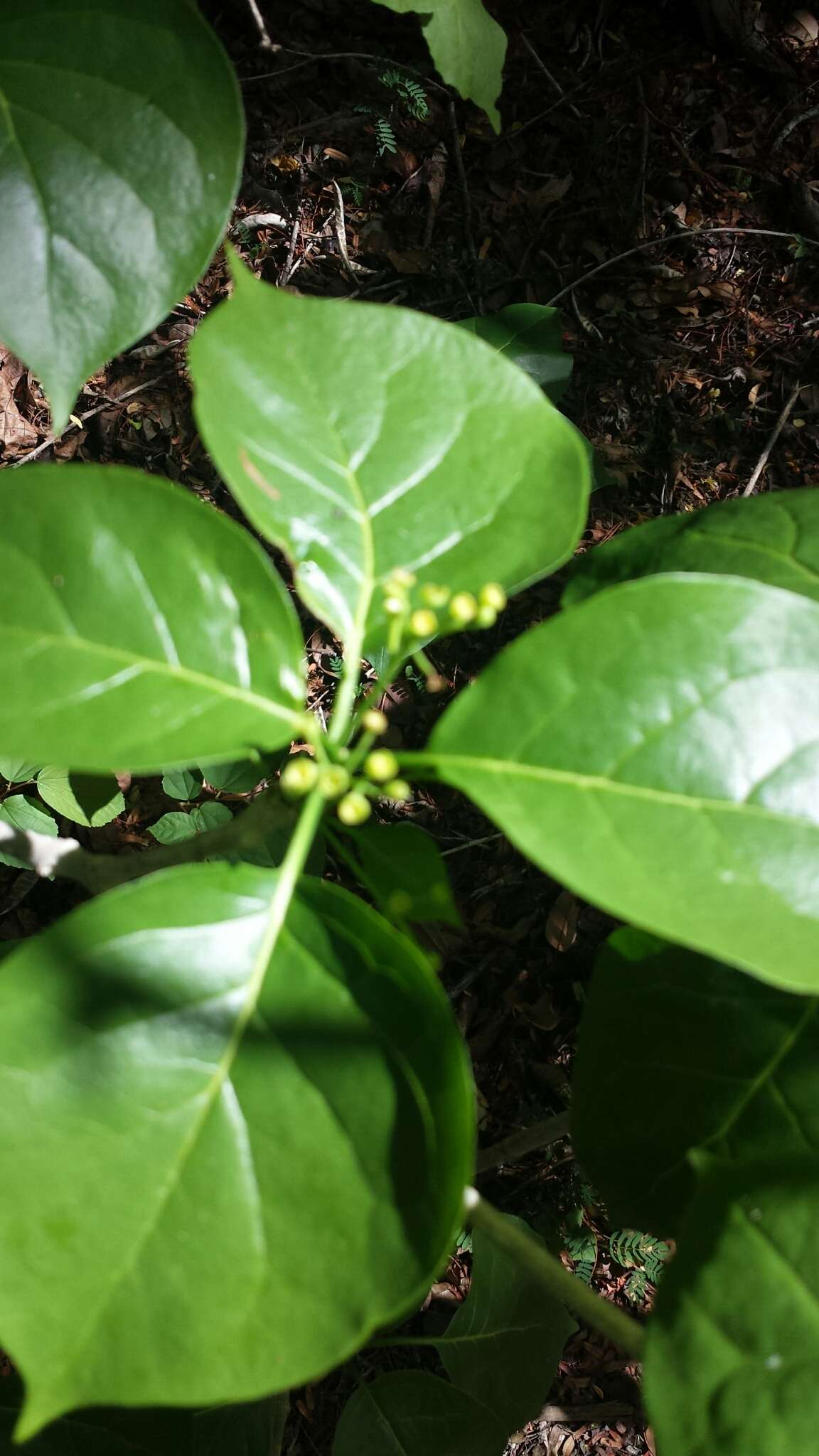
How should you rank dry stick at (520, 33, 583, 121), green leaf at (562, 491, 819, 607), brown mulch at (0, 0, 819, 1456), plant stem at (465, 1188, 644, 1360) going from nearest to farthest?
plant stem at (465, 1188, 644, 1360) → green leaf at (562, 491, 819, 607) → brown mulch at (0, 0, 819, 1456) → dry stick at (520, 33, 583, 121)

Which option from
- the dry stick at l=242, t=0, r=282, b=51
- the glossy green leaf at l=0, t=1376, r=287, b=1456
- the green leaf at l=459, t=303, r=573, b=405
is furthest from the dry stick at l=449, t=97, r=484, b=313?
the glossy green leaf at l=0, t=1376, r=287, b=1456

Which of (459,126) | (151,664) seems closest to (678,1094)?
(151,664)

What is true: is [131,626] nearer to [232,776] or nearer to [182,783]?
[232,776]

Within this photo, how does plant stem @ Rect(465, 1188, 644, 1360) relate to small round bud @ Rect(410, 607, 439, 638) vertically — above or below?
below

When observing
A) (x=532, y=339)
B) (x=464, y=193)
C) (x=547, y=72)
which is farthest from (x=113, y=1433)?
(x=547, y=72)

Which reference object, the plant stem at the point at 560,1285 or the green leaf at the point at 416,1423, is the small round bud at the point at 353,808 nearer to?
the plant stem at the point at 560,1285

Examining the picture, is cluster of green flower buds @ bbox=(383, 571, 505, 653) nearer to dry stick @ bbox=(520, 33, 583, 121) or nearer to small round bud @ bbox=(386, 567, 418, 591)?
small round bud @ bbox=(386, 567, 418, 591)
